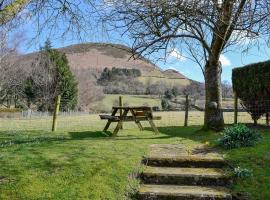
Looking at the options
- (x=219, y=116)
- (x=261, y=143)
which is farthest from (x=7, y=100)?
(x=261, y=143)

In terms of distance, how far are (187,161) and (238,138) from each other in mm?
2298

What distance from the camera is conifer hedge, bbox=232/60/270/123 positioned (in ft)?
53.6

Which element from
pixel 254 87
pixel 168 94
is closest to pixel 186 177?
pixel 254 87

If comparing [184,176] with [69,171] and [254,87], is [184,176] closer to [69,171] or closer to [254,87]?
[69,171]

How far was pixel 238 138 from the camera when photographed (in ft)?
35.6

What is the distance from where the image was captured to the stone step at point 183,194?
7.38 meters

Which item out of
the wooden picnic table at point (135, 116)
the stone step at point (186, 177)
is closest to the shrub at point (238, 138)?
the stone step at point (186, 177)

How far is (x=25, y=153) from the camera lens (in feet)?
33.4

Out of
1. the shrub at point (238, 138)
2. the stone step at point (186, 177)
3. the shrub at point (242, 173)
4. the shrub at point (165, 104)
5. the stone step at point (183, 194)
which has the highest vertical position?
the shrub at point (165, 104)

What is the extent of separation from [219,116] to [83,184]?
8.37 meters

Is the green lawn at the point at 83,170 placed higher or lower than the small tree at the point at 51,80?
lower

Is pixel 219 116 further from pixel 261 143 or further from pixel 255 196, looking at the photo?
pixel 255 196

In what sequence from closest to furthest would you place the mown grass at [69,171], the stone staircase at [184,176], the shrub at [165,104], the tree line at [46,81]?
the mown grass at [69,171], the stone staircase at [184,176], the tree line at [46,81], the shrub at [165,104]

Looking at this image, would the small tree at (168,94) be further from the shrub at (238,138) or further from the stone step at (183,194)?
the stone step at (183,194)
